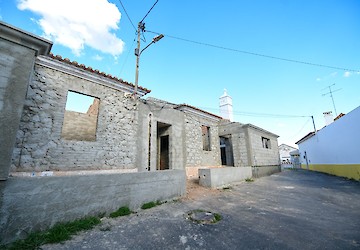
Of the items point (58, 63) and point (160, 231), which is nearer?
point (160, 231)

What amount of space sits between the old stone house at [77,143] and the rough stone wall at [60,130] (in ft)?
0.09

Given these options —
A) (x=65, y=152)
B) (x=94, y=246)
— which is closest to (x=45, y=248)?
(x=94, y=246)

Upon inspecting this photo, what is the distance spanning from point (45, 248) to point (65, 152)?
152 inches

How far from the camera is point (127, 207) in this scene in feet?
14.9

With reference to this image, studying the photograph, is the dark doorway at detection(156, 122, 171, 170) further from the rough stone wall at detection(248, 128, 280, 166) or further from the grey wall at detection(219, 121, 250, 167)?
the rough stone wall at detection(248, 128, 280, 166)

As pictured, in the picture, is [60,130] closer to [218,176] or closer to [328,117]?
[218,176]

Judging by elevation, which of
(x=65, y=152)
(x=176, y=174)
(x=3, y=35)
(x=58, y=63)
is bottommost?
(x=176, y=174)

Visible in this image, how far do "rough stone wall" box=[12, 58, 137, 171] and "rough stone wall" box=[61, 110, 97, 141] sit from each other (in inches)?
67.4

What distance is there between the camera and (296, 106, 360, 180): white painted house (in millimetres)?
10016

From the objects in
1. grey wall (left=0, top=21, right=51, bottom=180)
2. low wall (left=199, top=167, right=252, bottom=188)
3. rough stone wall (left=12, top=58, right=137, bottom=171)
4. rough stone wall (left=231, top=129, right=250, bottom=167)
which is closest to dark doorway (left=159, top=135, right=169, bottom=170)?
low wall (left=199, top=167, right=252, bottom=188)

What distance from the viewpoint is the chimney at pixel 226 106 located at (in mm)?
18938

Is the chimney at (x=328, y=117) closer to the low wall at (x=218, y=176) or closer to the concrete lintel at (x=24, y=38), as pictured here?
the low wall at (x=218, y=176)

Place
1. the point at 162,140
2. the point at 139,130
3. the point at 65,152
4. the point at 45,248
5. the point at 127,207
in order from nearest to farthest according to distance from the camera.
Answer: the point at 45,248, the point at 127,207, the point at 65,152, the point at 139,130, the point at 162,140

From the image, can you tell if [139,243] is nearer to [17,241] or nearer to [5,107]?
[17,241]
